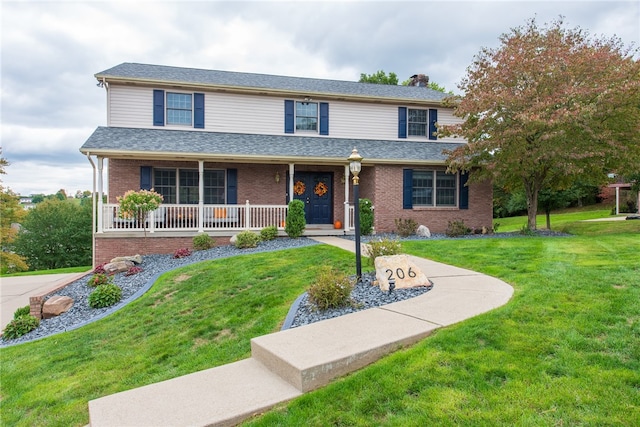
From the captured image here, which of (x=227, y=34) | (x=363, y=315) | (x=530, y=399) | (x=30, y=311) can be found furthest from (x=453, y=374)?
(x=227, y=34)

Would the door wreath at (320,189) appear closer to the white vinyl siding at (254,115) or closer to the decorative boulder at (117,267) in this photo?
the white vinyl siding at (254,115)

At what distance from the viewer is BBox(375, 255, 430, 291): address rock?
6191mm

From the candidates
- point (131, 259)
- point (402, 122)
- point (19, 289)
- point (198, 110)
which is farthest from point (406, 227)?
point (19, 289)

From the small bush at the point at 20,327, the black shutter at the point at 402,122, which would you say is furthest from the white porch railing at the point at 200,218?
the black shutter at the point at 402,122

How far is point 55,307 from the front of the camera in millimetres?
8391

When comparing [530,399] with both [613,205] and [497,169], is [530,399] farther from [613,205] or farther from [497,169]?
[613,205]

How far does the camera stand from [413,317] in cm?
465

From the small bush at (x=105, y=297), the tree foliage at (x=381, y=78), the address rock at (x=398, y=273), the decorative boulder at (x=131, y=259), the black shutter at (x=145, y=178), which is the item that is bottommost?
the small bush at (x=105, y=297)

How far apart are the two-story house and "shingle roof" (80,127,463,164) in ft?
0.14

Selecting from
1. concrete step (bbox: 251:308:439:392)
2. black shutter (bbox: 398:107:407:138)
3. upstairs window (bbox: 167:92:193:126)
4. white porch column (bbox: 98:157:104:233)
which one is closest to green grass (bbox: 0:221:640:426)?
concrete step (bbox: 251:308:439:392)

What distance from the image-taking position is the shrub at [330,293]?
17.6 ft

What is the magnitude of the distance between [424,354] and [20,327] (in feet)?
26.3

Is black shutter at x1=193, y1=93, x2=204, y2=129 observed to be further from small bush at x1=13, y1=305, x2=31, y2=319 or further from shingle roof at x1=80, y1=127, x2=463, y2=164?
small bush at x1=13, y1=305, x2=31, y2=319

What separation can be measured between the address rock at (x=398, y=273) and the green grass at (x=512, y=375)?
64.8 inches
